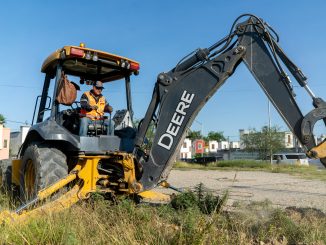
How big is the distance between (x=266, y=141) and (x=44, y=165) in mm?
47030

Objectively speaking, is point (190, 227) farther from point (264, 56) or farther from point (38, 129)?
point (38, 129)

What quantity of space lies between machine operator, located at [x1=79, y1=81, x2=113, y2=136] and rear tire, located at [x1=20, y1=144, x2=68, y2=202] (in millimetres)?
551

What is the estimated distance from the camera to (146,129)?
21.5ft

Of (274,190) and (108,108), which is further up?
(108,108)

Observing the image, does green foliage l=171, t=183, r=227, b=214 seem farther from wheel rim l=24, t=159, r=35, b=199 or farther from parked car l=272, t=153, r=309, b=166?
parked car l=272, t=153, r=309, b=166

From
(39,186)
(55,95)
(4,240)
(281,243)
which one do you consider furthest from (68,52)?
(281,243)

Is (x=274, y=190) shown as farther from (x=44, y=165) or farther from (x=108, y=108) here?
(x=44, y=165)

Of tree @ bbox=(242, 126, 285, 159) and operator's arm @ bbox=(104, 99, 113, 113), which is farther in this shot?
tree @ bbox=(242, 126, 285, 159)

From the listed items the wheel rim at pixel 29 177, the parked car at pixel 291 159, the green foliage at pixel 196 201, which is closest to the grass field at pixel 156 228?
the green foliage at pixel 196 201

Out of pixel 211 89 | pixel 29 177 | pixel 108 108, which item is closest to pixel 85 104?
pixel 108 108

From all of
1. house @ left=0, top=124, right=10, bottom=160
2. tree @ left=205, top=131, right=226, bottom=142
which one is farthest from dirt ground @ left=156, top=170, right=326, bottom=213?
tree @ left=205, top=131, right=226, bottom=142

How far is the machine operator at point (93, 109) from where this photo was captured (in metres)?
7.00

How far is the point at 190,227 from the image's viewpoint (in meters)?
4.30

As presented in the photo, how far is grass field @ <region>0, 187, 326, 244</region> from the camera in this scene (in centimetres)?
427
